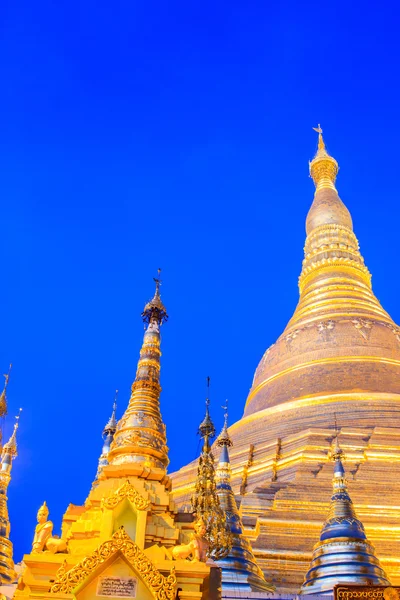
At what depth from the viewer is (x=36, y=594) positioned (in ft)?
23.9

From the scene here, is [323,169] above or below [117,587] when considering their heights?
above

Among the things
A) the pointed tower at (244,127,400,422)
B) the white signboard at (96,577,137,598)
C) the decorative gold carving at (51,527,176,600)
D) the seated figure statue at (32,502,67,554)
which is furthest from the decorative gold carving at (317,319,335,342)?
the white signboard at (96,577,137,598)

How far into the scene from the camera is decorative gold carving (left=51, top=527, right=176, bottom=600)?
7.04m

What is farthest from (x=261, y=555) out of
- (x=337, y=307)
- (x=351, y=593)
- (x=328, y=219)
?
(x=328, y=219)

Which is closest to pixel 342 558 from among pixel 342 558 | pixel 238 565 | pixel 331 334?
pixel 342 558

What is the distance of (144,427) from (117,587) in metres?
3.12

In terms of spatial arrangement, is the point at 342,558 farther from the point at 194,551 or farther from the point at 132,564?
the point at 132,564

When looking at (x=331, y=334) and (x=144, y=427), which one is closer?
(x=144, y=427)

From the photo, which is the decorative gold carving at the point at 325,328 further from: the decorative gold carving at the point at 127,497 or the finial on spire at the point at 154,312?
the decorative gold carving at the point at 127,497

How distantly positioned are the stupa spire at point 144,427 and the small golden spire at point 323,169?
90.0ft

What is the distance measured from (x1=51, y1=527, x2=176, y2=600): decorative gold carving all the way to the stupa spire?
1.98 meters

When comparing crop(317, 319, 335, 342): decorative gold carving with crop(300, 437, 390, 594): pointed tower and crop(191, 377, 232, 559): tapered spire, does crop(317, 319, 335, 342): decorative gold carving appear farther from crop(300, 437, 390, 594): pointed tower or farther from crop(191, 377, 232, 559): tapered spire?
crop(191, 377, 232, 559): tapered spire

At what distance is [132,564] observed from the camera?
7148 mm

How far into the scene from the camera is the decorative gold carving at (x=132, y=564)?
7043mm
